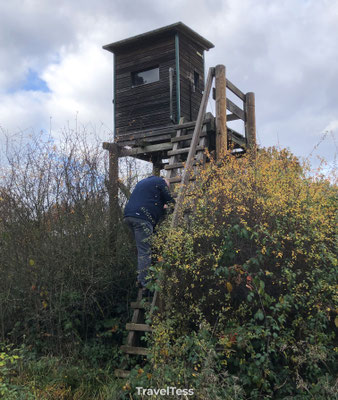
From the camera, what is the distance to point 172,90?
10.4m

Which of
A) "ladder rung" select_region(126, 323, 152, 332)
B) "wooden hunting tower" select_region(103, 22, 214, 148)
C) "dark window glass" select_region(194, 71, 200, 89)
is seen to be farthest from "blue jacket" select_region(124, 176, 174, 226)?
"dark window glass" select_region(194, 71, 200, 89)

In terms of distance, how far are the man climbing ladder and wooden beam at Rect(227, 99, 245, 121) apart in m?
2.92

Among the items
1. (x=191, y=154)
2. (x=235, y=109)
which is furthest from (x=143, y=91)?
(x=191, y=154)

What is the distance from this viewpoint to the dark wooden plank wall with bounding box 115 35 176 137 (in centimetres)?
1054

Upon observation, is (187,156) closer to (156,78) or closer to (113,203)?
(113,203)

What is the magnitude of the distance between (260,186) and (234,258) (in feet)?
2.89

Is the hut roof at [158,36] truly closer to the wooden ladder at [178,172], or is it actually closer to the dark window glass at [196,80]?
the dark window glass at [196,80]

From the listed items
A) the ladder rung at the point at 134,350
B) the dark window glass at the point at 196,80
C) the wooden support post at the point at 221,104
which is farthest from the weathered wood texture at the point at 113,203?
the dark window glass at the point at 196,80

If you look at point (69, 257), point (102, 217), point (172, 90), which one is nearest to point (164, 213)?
point (102, 217)

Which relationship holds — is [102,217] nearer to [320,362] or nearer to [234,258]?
[234,258]

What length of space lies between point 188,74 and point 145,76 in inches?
47.2

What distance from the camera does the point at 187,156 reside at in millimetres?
7566

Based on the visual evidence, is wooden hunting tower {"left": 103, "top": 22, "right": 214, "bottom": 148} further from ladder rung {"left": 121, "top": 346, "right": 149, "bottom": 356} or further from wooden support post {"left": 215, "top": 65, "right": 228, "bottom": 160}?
ladder rung {"left": 121, "top": 346, "right": 149, "bottom": 356}

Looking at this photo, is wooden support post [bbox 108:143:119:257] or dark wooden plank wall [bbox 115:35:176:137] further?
dark wooden plank wall [bbox 115:35:176:137]
